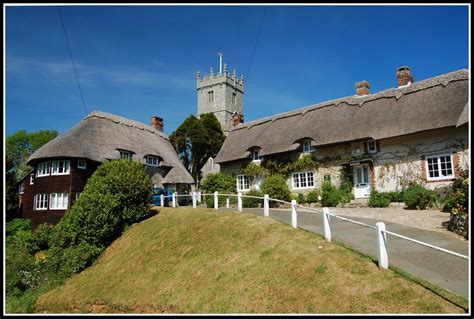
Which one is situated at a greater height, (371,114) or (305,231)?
(371,114)

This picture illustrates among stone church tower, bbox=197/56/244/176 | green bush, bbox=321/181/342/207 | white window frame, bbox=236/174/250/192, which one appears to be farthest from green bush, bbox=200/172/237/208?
stone church tower, bbox=197/56/244/176

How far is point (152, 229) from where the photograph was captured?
18.5 meters

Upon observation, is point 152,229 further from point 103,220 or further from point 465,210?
point 465,210

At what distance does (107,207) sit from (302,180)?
44.4 ft

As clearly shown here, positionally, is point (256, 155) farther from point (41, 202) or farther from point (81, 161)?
point (41, 202)

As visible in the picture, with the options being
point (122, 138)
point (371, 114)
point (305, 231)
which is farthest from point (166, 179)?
point (305, 231)

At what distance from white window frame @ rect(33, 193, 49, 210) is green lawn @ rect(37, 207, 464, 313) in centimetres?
956

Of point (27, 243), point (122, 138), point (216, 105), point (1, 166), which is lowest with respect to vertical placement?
point (27, 243)

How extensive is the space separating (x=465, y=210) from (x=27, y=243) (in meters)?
21.6

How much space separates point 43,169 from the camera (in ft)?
83.5

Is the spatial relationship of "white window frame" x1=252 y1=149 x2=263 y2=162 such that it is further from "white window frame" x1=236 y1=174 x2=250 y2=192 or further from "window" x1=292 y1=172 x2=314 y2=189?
"window" x1=292 y1=172 x2=314 y2=189

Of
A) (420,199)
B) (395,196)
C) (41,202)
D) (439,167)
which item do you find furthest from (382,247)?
(41,202)

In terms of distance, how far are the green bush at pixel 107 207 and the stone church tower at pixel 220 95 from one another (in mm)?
40165

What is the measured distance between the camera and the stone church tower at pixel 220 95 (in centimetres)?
6284
